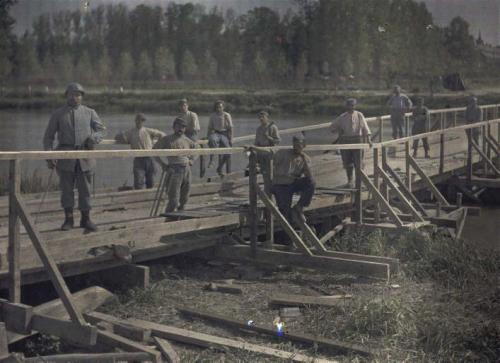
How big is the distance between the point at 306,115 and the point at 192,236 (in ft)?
153

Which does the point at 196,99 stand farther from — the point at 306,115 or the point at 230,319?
the point at 230,319

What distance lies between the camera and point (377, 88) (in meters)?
52.8

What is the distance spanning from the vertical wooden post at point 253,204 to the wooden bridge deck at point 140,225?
19 centimetres

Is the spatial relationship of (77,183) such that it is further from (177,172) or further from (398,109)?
(398,109)

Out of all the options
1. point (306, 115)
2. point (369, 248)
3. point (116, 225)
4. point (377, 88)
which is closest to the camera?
point (116, 225)

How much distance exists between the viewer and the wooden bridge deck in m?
8.55

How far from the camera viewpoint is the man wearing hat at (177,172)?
36.0 feet

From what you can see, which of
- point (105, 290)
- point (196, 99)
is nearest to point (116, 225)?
point (105, 290)

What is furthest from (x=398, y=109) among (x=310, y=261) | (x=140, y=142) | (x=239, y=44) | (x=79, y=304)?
(x=239, y=44)

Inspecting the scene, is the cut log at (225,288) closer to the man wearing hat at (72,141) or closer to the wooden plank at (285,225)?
the wooden plank at (285,225)

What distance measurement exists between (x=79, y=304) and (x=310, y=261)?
3095 millimetres

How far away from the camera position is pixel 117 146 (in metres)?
34.0

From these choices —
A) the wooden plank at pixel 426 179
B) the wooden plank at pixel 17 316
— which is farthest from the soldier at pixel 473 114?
the wooden plank at pixel 17 316

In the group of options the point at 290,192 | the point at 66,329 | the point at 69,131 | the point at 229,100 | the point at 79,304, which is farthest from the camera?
the point at 229,100
